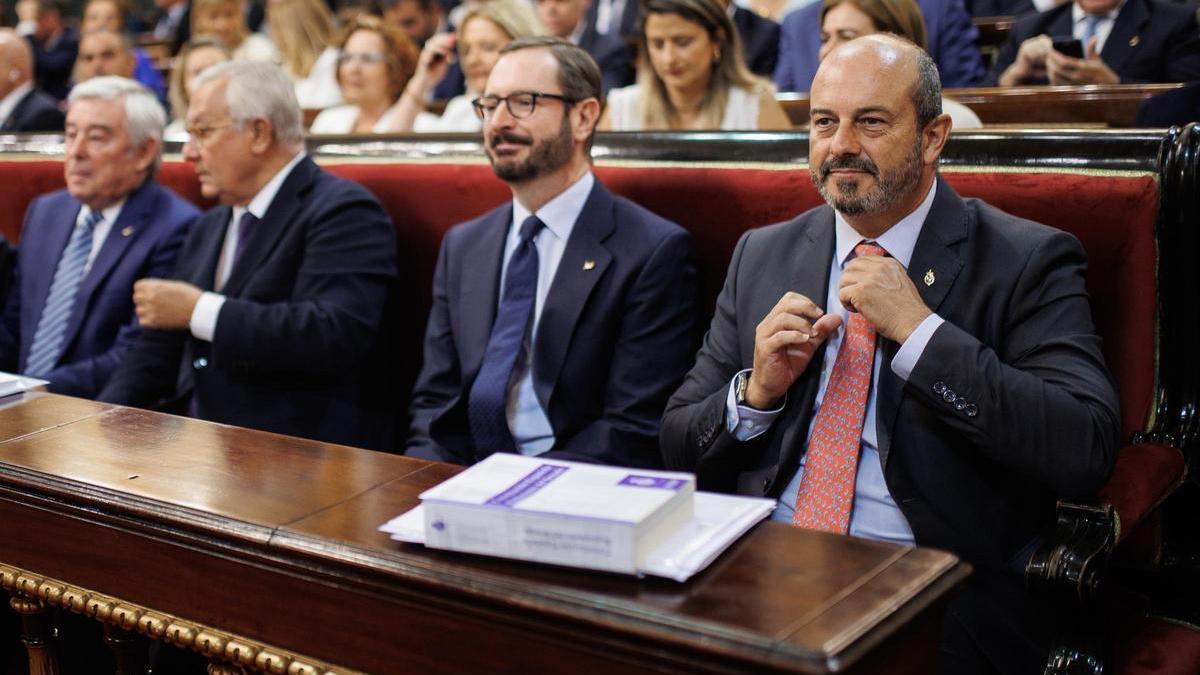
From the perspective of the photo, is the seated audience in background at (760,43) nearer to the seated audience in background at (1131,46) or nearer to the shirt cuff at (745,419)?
the seated audience in background at (1131,46)

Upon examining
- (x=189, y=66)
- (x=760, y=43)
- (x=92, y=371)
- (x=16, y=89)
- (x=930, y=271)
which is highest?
(x=760, y=43)

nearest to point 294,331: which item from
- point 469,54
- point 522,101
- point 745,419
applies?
point 522,101

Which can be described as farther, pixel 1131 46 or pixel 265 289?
pixel 1131 46

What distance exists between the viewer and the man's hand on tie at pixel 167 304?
8.59 ft

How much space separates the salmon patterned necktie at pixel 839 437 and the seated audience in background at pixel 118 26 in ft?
20.2

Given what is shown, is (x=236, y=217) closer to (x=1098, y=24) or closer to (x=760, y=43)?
(x=760, y=43)

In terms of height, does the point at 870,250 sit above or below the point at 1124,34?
below

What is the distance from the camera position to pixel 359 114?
4.68 m

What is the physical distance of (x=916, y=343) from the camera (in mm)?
1641

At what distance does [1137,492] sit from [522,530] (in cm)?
92

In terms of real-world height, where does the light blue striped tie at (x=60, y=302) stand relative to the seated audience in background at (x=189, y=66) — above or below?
below

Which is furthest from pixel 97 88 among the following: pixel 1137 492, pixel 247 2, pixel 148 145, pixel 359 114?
pixel 247 2

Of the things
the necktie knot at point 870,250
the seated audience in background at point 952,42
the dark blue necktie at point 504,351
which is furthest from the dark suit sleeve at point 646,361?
the seated audience in background at point 952,42

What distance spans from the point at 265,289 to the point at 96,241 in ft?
2.59
